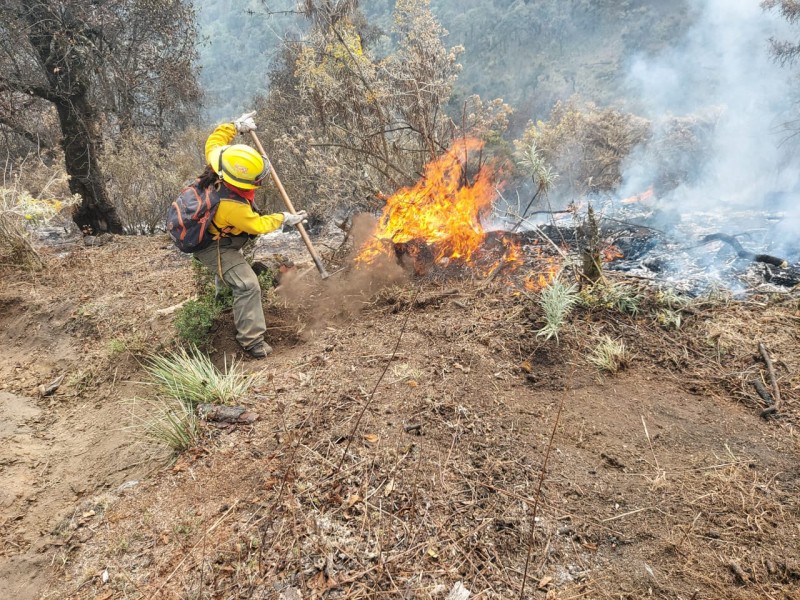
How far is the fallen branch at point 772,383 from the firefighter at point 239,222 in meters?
4.10

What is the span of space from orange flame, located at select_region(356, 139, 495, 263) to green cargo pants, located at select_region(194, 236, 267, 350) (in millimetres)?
1514

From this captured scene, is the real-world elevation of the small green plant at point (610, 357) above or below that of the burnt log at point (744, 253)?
above

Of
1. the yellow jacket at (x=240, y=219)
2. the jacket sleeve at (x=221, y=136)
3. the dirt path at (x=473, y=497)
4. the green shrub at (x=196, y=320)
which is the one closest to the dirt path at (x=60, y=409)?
the dirt path at (x=473, y=497)

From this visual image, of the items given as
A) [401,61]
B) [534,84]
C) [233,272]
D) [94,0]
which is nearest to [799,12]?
[401,61]

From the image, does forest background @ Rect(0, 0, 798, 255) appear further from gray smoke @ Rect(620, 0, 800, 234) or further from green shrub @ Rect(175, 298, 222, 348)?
green shrub @ Rect(175, 298, 222, 348)

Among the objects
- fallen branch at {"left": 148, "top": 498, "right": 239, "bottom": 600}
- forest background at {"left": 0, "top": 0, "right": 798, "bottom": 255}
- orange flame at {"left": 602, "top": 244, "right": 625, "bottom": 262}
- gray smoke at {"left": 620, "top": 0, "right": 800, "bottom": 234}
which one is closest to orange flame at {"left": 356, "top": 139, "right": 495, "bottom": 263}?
A: forest background at {"left": 0, "top": 0, "right": 798, "bottom": 255}

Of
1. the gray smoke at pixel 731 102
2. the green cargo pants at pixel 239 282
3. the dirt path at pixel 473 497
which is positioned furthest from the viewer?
the gray smoke at pixel 731 102

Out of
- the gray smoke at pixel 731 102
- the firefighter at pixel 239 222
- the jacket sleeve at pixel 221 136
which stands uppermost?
the jacket sleeve at pixel 221 136

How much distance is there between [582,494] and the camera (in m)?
2.46

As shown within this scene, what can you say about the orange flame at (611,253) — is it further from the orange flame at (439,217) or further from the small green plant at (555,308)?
the small green plant at (555,308)

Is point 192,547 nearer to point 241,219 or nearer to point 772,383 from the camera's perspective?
point 241,219

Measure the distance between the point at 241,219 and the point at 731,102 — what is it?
21713 mm

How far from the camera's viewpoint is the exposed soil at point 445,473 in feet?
6.88

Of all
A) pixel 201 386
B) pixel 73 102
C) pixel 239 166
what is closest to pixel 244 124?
pixel 239 166
